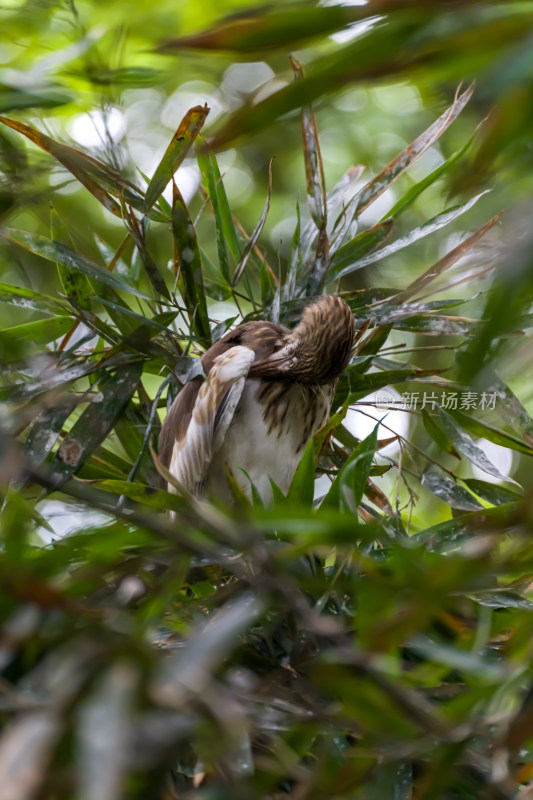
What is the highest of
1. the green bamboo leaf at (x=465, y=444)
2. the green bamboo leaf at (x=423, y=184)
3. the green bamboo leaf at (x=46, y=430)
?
the green bamboo leaf at (x=423, y=184)

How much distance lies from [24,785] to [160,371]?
1328 mm

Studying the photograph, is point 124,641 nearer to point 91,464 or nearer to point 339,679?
point 339,679

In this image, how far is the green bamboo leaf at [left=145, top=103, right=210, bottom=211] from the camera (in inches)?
63.9

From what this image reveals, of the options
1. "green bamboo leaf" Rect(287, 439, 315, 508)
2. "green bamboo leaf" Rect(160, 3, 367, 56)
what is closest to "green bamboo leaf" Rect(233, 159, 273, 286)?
"green bamboo leaf" Rect(287, 439, 315, 508)

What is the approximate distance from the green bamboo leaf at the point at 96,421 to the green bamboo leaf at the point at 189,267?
186 millimetres

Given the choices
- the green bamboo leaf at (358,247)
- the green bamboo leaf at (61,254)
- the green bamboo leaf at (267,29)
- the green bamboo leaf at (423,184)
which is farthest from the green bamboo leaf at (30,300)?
the green bamboo leaf at (267,29)

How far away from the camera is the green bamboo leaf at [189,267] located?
1.70 metres

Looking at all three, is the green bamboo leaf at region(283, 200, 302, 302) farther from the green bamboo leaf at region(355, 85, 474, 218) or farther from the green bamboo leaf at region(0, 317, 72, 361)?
the green bamboo leaf at region(0, 317, 72, 361)

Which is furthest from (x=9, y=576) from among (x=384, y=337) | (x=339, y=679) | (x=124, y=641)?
(x=384, y=337)

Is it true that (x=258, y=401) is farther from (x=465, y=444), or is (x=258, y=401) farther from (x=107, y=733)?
(x=107, y=733)

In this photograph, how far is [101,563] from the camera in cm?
85

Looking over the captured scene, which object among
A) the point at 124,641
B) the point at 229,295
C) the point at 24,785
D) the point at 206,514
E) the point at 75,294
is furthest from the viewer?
the point at 229,295

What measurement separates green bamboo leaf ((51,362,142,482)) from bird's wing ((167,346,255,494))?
0.16 m

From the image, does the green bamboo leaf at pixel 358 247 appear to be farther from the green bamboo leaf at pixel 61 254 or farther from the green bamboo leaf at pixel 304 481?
the green bamboo leaf at pixel 304 481
